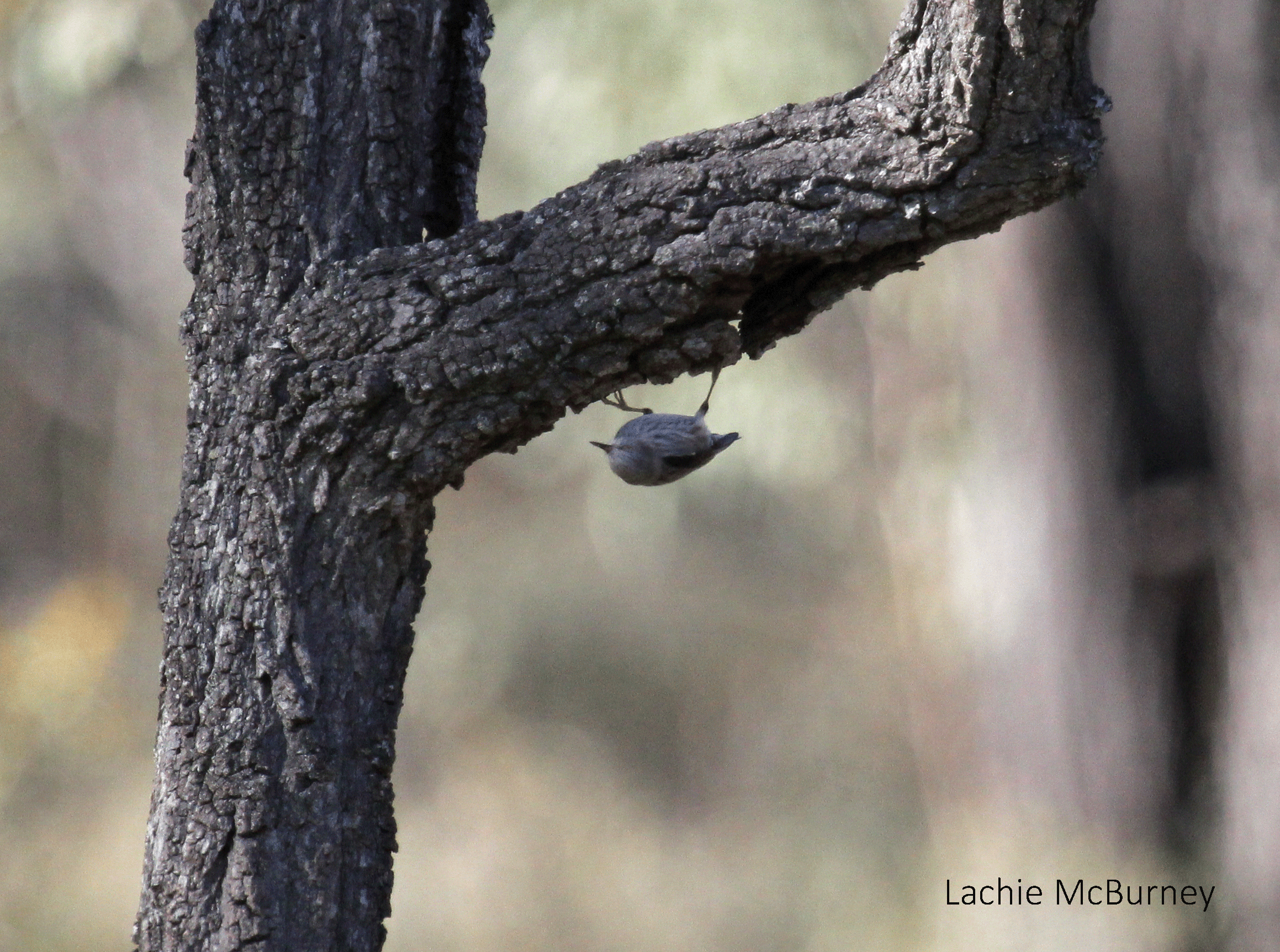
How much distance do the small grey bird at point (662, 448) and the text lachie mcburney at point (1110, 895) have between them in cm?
193

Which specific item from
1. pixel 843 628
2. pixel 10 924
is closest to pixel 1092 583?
pixel 843 628

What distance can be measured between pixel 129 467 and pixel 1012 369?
5348 mm

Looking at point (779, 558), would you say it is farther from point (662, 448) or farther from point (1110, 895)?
point (662, 448)

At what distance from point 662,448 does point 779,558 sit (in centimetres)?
528

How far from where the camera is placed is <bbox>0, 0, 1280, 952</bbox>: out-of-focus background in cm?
297

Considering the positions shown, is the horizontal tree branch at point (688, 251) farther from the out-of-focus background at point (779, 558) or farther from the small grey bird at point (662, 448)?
the out-of-focus background at point (779, 558)

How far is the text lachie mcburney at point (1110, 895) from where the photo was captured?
292 cm

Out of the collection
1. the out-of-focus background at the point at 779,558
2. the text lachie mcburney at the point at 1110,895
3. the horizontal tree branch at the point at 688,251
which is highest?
the out-of-focus background at the point at 779,558

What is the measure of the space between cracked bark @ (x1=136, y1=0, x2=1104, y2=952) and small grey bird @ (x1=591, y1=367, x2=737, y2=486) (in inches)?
12.3

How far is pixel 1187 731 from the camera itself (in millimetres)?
2963

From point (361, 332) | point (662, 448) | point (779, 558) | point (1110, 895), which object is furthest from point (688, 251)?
A: point (779, 558)

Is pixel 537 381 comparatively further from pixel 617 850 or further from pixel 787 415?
pixel 617 850

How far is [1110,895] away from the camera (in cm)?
295

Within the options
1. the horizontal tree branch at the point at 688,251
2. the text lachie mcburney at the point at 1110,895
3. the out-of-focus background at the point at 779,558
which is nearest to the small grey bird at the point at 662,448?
the horizontal tree branch at the point at 688,251
